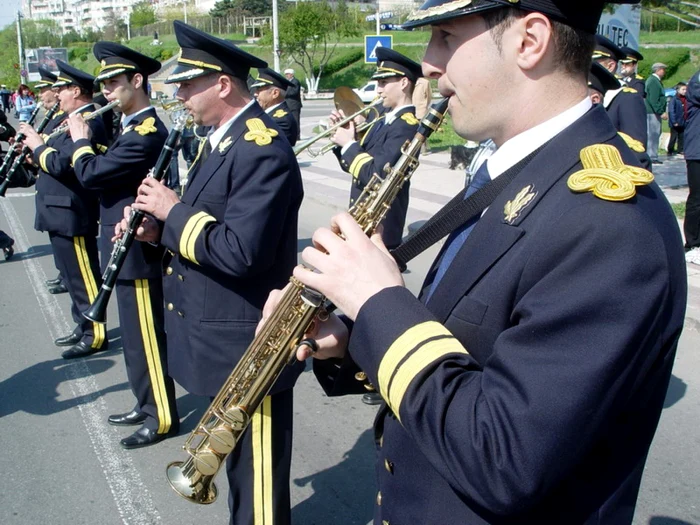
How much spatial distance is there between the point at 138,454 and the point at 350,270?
3.03m

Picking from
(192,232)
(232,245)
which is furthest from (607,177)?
(192,232)

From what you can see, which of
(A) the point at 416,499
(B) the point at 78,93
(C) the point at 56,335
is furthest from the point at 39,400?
(A) the point at 416,499

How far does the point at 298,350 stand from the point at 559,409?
0.73m

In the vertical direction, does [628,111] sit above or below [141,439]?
above

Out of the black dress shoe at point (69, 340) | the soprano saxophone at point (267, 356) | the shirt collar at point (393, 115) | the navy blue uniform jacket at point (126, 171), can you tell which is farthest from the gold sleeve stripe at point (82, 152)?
the soprano saxophone at point (267, 356)

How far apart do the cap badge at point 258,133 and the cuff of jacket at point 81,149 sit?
182 centimetres

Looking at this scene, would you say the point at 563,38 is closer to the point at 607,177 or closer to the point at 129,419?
the point at 607,177

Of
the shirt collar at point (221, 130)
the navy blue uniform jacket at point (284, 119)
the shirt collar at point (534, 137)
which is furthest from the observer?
the navy blue uniform jacket at point (284, 119)

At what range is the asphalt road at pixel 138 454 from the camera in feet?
10.7

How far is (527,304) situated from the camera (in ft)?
3.63

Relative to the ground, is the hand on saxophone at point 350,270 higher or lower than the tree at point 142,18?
higher

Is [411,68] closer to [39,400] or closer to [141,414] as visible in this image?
[141,414]

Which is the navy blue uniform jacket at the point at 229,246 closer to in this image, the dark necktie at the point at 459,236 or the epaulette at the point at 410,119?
the dark necktie at the point at 459,236

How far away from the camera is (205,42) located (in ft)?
9.48
